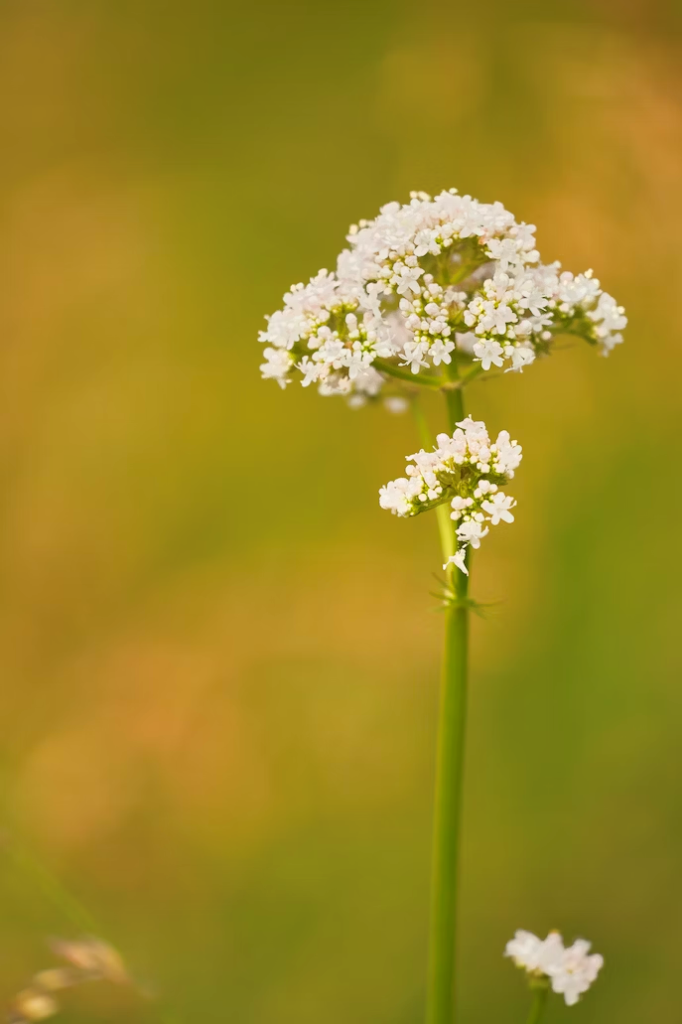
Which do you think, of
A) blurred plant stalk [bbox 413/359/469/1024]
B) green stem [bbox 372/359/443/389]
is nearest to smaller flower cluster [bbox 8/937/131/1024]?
blurred plant stalk [bbox 413/359/469/1024]

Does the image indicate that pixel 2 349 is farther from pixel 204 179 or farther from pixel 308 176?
pixel 308 176

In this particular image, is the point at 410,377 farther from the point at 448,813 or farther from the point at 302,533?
the point at 302,533

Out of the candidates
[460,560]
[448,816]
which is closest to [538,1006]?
[448,816]

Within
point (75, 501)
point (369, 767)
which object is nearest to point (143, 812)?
point (369, 767)

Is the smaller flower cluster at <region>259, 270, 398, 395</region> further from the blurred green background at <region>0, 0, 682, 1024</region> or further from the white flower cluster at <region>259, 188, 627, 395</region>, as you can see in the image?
the blurred green background at <region>0, 0, 682, 1024</region>

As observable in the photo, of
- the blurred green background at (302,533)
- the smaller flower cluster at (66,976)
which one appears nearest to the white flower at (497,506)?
the smaller flower cluster at (66,976)
